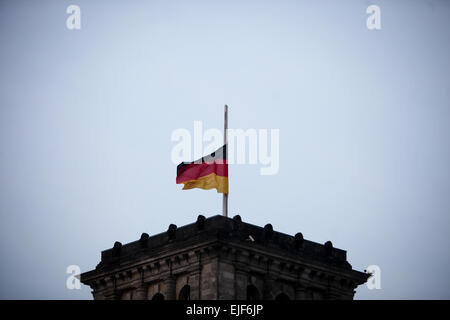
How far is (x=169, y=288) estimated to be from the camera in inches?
3113

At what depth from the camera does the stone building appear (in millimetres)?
77438

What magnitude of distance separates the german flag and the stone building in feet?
10.4

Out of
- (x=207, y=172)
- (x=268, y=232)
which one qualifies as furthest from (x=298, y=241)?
(x=207, y=172)

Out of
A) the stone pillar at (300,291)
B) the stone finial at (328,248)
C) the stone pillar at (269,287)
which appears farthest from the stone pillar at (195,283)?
the stone finial at (328,248)

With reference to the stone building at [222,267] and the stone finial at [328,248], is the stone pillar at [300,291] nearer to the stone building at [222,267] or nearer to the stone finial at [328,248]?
the stone building at [222,267]

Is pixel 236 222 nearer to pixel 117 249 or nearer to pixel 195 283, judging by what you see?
pixel 195 283

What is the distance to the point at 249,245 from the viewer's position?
257 ft

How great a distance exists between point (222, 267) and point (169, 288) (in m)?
4.19
